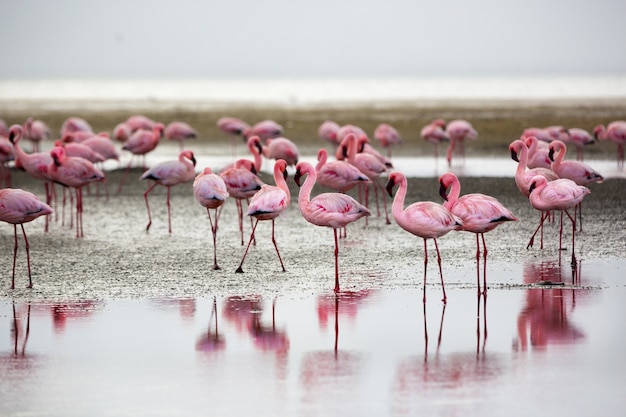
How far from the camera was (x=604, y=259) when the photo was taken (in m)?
11.2

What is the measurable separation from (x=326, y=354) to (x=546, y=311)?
2.25m

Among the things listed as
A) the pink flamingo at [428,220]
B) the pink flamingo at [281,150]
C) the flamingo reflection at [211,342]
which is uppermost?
the pink flamingo at [281,150]

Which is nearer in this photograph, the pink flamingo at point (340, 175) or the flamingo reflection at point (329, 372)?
the flamingo reflection at point (329, 372)

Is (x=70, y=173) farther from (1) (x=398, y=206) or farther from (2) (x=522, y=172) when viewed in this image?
(2) (x=522, y=172)

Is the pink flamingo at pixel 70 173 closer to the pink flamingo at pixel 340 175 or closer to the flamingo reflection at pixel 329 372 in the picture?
the pink flamingo at pixel 340 175

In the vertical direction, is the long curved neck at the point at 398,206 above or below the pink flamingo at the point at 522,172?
below

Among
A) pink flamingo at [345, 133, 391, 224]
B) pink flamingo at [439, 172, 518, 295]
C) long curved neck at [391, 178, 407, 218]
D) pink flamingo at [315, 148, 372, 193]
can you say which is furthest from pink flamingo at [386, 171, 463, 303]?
pink flamingo at [345, 133, 391, 224]

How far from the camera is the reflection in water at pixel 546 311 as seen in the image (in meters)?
8.09

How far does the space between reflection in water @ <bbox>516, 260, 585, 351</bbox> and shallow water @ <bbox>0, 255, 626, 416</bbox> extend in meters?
0.02

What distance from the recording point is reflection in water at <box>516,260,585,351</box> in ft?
26.5

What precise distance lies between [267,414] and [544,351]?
244 cm

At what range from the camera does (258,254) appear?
12.0 meters

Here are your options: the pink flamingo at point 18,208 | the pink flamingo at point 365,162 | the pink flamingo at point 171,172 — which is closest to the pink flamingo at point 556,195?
the pink flamingo at point 365,162

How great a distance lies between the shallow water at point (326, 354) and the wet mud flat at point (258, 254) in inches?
19.6
